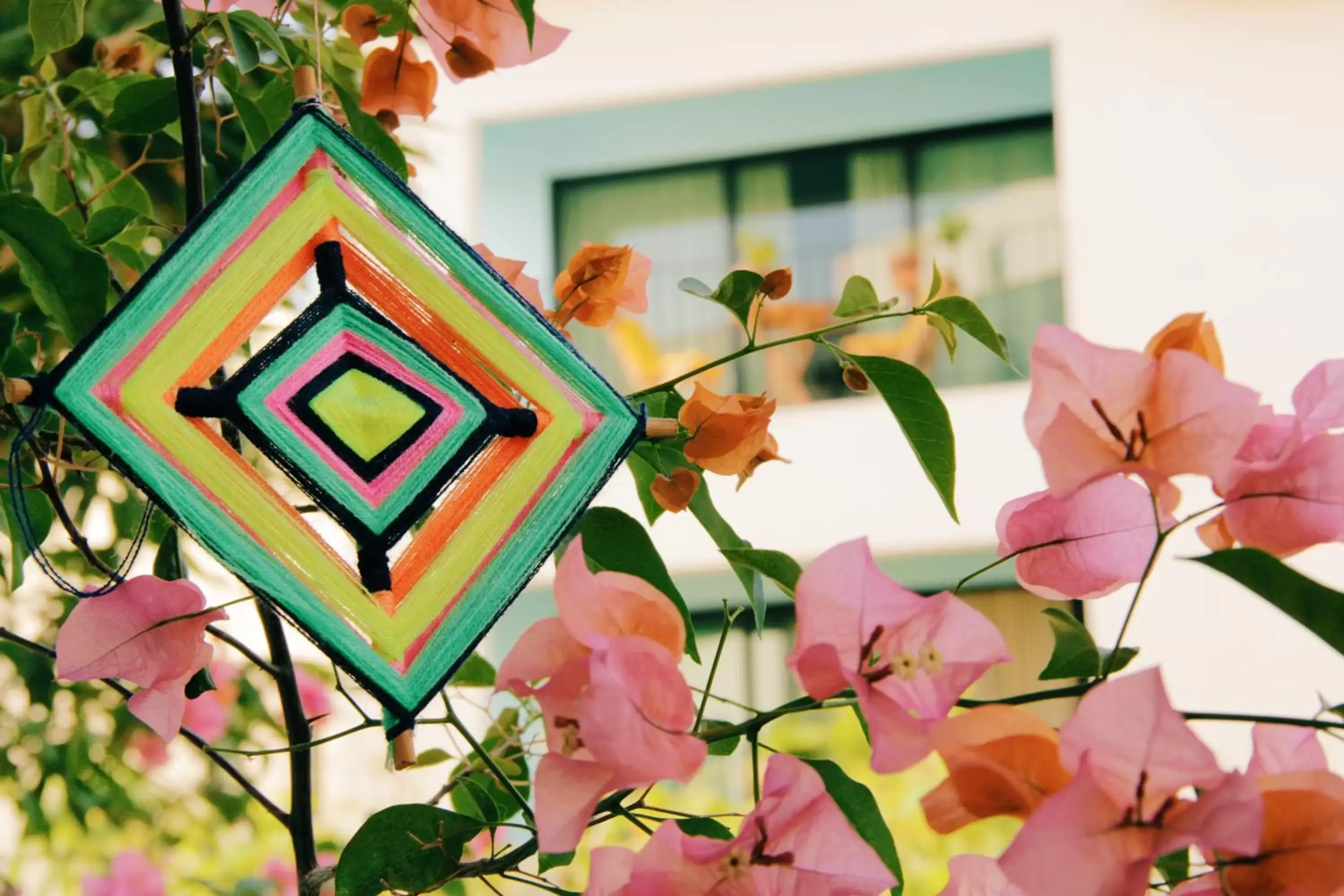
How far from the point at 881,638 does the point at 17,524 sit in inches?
11.3

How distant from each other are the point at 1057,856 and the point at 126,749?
1.29m

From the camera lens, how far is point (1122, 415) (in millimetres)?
308

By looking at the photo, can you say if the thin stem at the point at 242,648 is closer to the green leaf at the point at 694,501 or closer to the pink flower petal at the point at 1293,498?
the green leaf at the point at 694,501

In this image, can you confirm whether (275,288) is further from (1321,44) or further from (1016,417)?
(1321,44)

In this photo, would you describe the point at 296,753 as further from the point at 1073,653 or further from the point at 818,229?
the point at 818,229

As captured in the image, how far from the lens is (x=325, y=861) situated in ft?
5.15

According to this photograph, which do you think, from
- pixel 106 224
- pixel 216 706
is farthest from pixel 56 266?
pixel 216 706

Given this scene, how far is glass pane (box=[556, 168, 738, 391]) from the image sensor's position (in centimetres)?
402

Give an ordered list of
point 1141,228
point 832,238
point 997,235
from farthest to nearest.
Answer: point 832,238
point 997,235
point 1141,228

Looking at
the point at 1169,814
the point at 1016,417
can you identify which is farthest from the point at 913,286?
the point at 1169,814

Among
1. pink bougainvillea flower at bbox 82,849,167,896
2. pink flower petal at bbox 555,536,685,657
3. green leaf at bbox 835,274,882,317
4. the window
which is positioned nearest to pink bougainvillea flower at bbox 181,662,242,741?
pink bougainvillea flower at bbox 82,849,167,896

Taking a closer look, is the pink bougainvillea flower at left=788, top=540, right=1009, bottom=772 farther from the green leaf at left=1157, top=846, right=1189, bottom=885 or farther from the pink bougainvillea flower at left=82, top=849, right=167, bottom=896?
the pink bougainvillea flower at left=82, top=849, right=167, bottom=896

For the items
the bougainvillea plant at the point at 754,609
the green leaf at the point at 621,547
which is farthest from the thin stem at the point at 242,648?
the green leaf at the point at 621,547

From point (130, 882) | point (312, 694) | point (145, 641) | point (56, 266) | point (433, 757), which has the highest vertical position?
point (56, 266)
